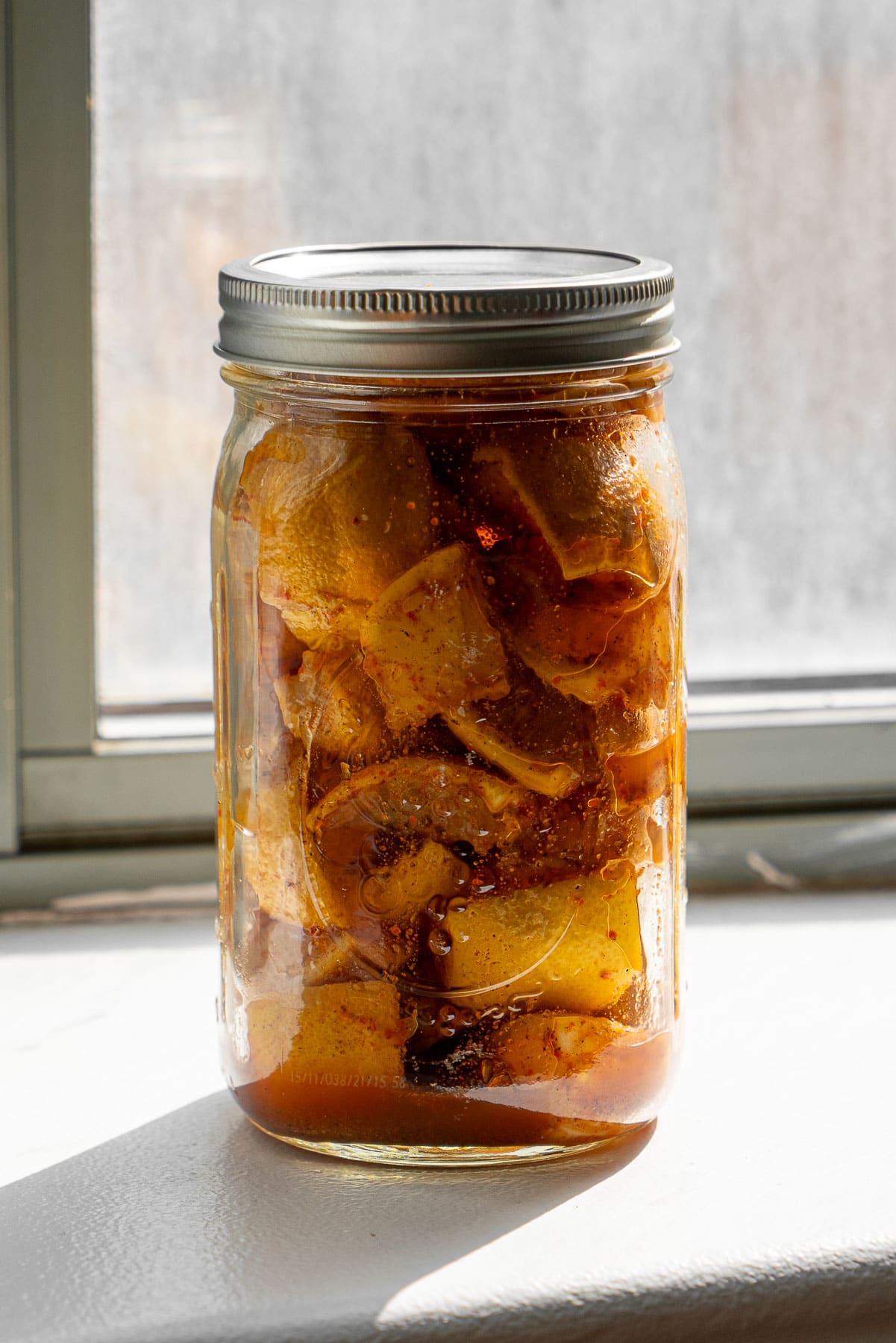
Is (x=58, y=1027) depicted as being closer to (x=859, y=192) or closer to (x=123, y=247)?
(x=123, y=247)

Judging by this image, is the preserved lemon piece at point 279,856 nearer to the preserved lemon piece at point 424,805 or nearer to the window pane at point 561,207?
the preserved lemon piece at point 424,805

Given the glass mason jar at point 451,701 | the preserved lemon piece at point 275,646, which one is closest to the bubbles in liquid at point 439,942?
the glass mason jar at point 451,701

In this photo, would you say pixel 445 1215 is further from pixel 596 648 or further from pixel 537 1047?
pixel 596 648

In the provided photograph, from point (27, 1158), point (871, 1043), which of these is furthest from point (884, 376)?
point (27, 1158)

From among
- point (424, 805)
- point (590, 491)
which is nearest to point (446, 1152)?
point (424, 805)

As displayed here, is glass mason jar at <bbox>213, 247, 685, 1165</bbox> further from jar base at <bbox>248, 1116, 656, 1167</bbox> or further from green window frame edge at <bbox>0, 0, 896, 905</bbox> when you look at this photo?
green window frame edge at <bbox>0, 0, 896, 905</bbox>

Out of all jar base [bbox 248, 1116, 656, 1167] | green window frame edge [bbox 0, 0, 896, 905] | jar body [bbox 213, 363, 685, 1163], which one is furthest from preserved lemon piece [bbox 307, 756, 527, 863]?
green window frame edge [bbox 0, 0, 896, 905]

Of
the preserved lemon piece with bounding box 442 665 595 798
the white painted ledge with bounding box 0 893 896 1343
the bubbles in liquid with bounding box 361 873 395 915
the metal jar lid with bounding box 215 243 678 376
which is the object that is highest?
the metal jar lid with bounding box 215 243 678 376
